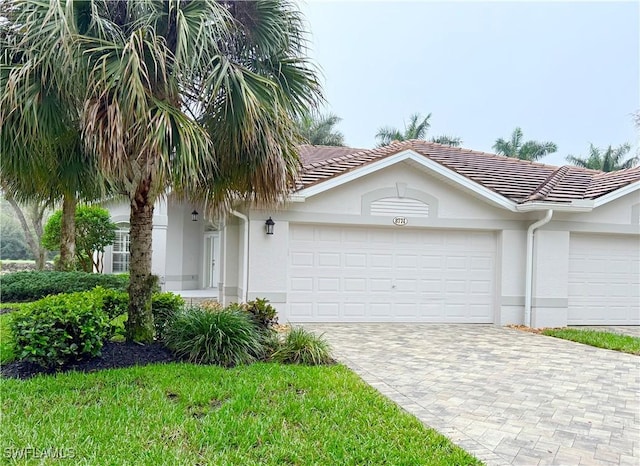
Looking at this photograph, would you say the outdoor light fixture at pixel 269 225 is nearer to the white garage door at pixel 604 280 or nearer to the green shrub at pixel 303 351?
the green shrub at pixel 303 351

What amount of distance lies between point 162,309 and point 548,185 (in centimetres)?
1058

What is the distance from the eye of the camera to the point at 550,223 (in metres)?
11.4

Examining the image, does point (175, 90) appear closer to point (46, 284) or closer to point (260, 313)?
point (260, 313)

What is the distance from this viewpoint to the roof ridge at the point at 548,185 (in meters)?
11.1

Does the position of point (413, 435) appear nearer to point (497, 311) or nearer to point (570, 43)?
point (497, 311)

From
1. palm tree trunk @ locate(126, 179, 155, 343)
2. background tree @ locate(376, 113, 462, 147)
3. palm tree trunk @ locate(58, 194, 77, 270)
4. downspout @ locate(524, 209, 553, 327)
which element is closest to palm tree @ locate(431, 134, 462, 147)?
background tree @ locate(376, 113, 462, 147)

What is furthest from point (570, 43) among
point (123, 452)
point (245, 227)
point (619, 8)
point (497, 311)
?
point (123, 452)

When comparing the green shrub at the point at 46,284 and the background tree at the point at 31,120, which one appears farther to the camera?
the green shrub at the point at 46,284

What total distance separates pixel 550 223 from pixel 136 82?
1043 centimetres

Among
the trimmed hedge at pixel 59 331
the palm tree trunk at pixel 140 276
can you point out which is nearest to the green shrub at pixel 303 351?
the palm tree trunk at pixel 140 276

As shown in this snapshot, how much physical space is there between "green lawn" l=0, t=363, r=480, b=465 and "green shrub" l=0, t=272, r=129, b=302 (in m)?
8.49

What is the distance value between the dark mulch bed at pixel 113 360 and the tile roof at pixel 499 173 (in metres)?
4.59

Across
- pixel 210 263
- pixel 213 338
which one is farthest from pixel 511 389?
pixel 210 263

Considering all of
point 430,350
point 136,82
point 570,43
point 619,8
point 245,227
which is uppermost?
point 570,43
